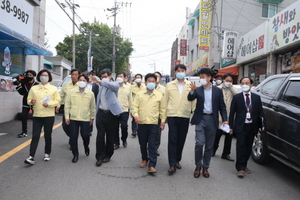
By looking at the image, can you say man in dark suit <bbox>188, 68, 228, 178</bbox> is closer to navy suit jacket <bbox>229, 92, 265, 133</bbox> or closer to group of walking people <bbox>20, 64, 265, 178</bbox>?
group of walking people <bbox>20, 64, 265, 178</bbox>

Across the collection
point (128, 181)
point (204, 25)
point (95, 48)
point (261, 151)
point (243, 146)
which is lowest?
point (128, 181)

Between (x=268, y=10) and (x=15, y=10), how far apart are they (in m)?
19.0

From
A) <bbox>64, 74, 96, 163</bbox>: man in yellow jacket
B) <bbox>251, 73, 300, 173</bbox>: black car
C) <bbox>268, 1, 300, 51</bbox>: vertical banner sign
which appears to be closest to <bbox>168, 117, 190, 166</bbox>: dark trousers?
<bbox>251, 73, 300, 173</bbox>: black car

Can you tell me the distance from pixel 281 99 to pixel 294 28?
730 cm

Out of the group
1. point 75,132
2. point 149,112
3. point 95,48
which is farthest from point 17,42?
point 95,48

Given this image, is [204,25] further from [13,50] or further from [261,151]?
[261,151]

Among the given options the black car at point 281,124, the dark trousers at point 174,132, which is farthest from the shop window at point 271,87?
the dark trousers at point 174,132

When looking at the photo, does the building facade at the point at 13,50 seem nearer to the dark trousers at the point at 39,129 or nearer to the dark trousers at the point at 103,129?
the dark trousers at the point at 39,129

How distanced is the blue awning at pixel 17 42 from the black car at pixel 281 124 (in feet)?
22.0

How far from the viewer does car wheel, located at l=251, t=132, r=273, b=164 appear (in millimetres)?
5273

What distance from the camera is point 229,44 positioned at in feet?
58.9

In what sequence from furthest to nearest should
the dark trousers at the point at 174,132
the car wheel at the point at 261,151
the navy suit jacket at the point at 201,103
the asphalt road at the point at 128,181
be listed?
the car wheel at the point at 261,151 → the dark trousers at the point at 174,132 → the navy suit jacket at the point at 201,103 → the asphalt road at the point at 128,181

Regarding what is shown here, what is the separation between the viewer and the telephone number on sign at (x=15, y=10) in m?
8.95

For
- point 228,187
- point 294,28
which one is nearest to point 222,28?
point 294,28
